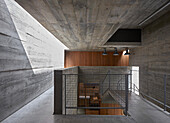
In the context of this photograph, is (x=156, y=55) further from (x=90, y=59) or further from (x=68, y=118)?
(x=90, y=59)

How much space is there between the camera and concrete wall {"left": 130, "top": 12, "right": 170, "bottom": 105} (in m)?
3.91

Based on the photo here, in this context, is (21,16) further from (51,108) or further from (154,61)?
(154,61)

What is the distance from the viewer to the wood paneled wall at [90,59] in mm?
10102

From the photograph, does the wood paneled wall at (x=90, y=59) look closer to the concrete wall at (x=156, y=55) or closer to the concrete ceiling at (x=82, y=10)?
the concrete wall at (x=156, y=55)

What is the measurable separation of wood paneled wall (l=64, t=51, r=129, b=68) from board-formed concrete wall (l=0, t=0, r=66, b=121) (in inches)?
257

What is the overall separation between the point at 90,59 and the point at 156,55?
20.0 feet

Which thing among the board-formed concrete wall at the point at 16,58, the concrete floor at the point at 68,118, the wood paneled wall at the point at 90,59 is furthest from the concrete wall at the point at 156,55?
the wood paneled wall at the point at 90,59

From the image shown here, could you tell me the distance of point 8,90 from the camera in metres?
2.17

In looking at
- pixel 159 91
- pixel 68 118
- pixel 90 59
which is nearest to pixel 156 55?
pixel 159 91

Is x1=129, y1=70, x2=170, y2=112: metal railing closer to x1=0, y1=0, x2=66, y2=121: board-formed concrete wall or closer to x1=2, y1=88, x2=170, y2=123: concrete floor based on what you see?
x1=2, y1=88, x2=170, y2=123: concrete floor

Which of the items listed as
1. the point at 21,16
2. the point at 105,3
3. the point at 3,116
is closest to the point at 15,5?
the point at 21,16

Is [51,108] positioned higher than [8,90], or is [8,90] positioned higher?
[8,90]

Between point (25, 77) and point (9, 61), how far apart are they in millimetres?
736

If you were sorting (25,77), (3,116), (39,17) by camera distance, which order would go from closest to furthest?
(3,116) < (39,17) < (25,77)
